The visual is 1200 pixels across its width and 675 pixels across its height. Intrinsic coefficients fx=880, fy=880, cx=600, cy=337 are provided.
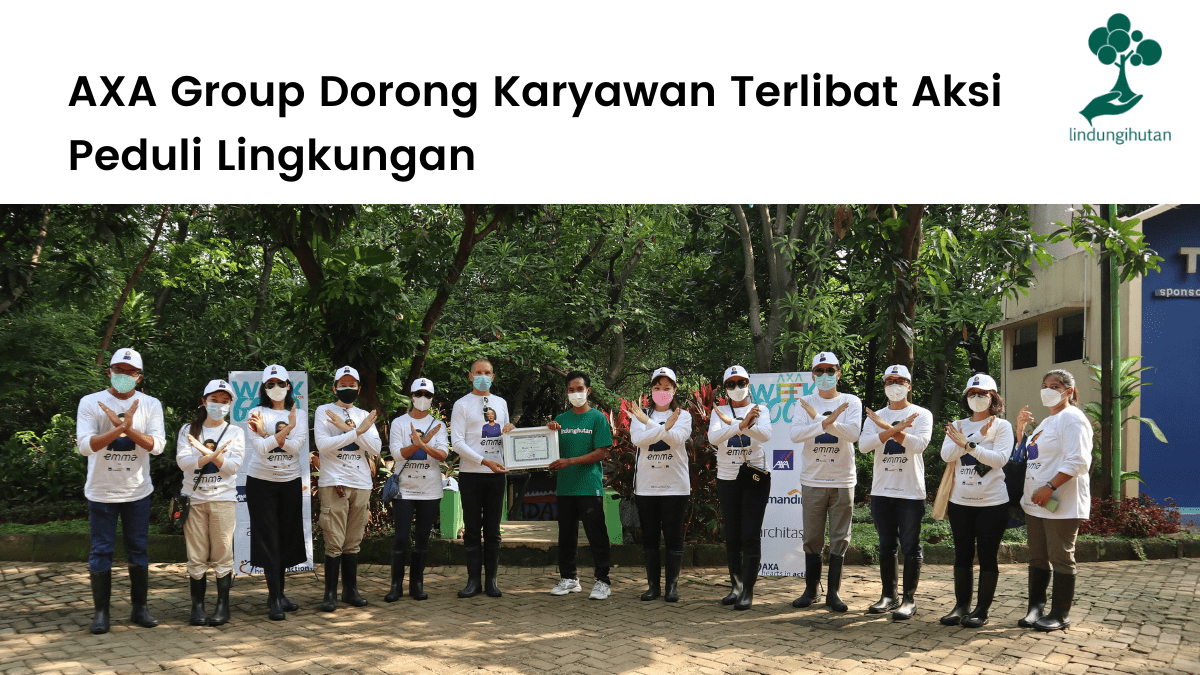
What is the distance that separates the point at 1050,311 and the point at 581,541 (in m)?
11.6

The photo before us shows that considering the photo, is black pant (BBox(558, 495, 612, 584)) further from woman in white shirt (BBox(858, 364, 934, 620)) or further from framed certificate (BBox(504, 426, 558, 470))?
woman in white shirt (BBox(858, 364, 934, 620))

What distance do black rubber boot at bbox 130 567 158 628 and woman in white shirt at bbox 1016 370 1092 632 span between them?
6305 mm

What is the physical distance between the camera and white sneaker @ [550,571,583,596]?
25.0 feet

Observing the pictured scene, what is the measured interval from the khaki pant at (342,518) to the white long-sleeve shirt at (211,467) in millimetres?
778

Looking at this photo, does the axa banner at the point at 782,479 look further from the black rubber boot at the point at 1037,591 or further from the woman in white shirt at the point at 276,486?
the woman in white shirt at the point at 276,486

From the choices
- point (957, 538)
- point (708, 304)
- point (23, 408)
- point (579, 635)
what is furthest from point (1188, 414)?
point (23, 408)

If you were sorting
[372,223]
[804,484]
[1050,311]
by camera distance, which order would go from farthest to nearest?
[1050,311] → [372,223] → [804,484]

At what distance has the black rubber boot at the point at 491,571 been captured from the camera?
7574 mm

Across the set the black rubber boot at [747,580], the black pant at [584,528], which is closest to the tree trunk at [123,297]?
the black pant at [584,528]

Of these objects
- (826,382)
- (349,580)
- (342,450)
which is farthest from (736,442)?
(349,580)

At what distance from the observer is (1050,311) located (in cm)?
1670

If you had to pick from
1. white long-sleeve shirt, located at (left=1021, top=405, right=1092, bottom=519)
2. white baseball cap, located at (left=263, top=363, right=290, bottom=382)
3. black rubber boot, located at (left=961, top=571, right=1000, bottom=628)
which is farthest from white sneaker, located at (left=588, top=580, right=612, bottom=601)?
white long-sleeve shirt, located at (left=1021, top=405, right=1092, bottom=519)

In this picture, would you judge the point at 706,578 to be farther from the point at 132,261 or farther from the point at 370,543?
the point at 132,261

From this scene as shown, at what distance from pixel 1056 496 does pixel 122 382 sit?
6742 millimetres
